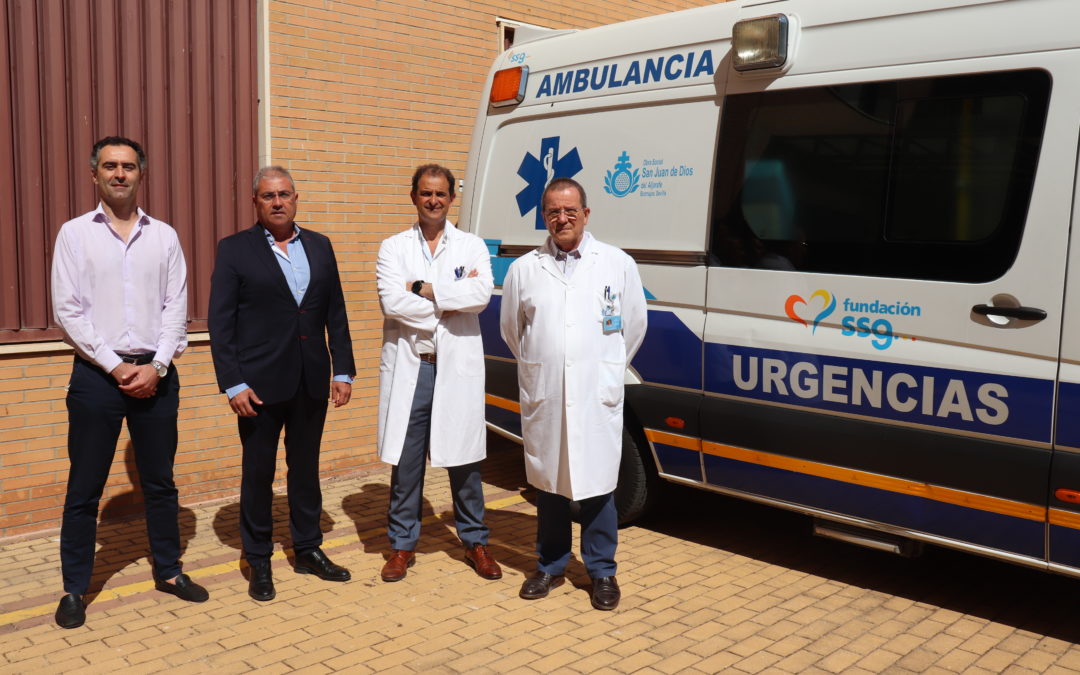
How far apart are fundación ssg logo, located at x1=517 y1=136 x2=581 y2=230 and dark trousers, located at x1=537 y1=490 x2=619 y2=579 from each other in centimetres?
172

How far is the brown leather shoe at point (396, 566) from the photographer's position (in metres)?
4.86

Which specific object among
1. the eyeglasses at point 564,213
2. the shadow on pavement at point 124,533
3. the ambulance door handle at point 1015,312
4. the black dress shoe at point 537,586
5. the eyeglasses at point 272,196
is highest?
the eyeglasses at point 272,196

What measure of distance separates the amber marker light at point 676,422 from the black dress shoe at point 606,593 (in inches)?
35.0

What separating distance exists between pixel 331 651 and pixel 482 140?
10.9 ft

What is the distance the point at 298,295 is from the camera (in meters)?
4.67

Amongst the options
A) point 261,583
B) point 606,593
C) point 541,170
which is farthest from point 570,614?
point 541,170

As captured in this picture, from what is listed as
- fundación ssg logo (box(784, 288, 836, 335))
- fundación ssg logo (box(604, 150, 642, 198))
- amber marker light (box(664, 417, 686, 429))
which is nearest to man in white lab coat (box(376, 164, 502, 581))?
fundación ssg logo (box(604, 150, 642, 198))

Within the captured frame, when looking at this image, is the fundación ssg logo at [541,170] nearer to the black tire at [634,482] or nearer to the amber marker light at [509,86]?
the amber marker light at [509,86]

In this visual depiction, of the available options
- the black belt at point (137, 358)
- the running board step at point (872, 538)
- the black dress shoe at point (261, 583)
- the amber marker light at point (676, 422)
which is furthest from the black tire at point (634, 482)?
the black belt at point (137, 358)

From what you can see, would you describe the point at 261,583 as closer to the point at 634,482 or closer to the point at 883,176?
the point at 634,482

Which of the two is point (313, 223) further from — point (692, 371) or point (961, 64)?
point (961, 64)

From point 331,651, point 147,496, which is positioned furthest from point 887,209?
point 147,496

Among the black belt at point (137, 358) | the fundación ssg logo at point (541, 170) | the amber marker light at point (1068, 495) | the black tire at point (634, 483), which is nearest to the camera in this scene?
the amber marker light at point (1068, 495)

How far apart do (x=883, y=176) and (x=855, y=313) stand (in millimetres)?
591
